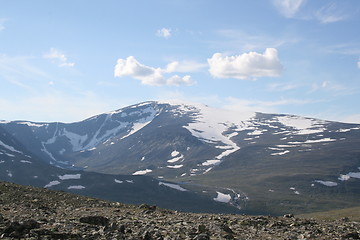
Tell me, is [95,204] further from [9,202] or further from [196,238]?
[196,238]

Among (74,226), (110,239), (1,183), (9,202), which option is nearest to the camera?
(110,239)

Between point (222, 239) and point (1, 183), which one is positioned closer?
point (222, 239)

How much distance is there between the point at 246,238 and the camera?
17547 millimetres

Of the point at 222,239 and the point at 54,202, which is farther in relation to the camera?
the point at 54,202

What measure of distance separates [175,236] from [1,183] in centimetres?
2781

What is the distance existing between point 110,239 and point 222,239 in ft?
16.8

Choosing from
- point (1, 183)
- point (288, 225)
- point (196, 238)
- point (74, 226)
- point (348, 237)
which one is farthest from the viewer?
point (1, 183)

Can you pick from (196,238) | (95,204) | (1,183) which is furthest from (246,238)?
(1,183)

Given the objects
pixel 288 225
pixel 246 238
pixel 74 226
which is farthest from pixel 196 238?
pixel 288 225

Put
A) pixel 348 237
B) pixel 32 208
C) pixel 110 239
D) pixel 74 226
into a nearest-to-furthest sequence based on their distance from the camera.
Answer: pixel 110 239
pixel 74 226
pixel 348 237
pixel 32 208

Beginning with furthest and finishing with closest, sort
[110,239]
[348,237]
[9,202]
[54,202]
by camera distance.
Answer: [54,202], [9,202], [348,237], [110,239]

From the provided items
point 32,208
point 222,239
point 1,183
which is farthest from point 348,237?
point 1,183

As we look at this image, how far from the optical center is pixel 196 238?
15.4 meters

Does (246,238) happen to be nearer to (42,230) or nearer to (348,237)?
(348,237)
